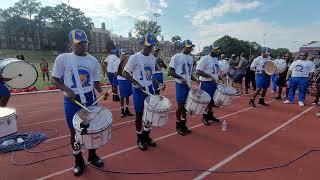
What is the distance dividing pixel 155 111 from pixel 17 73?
448cm

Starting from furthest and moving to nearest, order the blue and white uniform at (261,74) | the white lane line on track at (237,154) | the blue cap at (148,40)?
the blue and white uniform at (261,74) < the blue cap at (148,40) < the white lane line on track at (237,154)

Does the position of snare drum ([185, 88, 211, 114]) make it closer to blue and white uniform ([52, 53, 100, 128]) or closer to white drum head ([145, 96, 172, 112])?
white drum head ([145, 96, 172, 112])

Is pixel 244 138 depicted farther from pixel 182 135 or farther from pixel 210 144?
pixel 182 135

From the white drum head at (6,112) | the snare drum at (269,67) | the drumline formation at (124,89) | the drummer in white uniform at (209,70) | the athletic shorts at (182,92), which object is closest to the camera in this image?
the white drum head at (6,112)

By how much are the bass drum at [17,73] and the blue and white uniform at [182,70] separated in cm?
403

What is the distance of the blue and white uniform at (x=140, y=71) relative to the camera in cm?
554

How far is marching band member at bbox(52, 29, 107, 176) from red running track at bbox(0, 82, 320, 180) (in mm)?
898

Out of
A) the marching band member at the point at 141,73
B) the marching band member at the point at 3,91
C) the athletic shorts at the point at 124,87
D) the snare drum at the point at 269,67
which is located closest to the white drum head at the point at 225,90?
the marching band member at the point at 141,73

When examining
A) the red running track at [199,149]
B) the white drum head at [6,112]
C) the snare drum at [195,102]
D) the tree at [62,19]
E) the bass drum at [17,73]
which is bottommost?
the red running track at [199,149]

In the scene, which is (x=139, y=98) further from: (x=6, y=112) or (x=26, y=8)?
(x=26, y=8)

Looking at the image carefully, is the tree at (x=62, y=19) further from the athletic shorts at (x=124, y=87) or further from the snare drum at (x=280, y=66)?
the athletic shorts at (x=124, y=87)

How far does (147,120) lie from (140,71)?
102 cm

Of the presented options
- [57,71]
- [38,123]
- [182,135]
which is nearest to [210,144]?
[182,135]

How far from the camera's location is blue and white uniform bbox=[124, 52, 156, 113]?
5539mm
